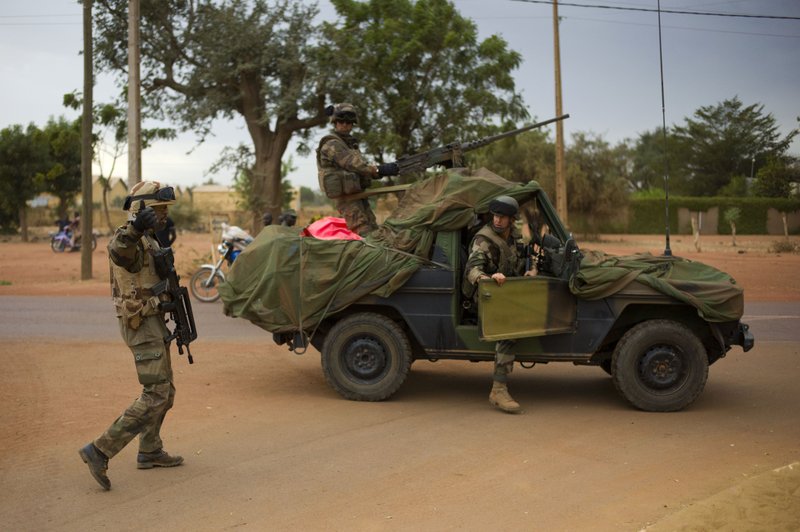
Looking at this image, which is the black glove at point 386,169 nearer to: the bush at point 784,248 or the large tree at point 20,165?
the bush at point 784,248

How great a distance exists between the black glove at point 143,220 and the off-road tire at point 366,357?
8.98ft

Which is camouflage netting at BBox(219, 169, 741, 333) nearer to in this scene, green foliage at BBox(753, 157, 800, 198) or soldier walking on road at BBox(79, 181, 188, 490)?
soldier walking on road at BBox(79, 181, 188, 490)

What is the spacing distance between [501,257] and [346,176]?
1963 mm

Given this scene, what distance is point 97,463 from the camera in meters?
5.13

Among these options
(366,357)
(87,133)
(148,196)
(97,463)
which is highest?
(87,133)

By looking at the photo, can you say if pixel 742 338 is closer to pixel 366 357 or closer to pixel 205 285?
pixel 366 357

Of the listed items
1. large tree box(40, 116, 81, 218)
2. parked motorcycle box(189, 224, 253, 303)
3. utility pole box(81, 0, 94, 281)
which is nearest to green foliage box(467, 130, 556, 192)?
large tree box(40, 116, 81, 218)

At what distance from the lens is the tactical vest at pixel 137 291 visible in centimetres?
539

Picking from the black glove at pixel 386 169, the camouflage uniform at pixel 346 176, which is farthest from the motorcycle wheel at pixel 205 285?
the black glove at pixel 386 169

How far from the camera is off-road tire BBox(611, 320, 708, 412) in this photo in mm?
7035

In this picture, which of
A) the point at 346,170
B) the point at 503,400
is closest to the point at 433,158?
the point at 346,170

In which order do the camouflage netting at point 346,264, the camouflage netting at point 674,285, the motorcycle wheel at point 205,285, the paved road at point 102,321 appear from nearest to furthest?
the camouflage netting at point 674,285
the camouflage netting at point 346,264
the paved road at point 102,321
the motorcycle wheel at point 205,285

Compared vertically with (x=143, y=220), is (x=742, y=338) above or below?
below

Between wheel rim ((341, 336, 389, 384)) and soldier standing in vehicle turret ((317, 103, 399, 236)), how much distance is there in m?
1.24
